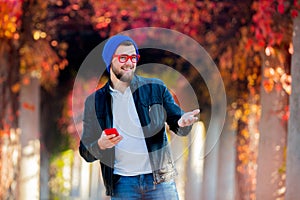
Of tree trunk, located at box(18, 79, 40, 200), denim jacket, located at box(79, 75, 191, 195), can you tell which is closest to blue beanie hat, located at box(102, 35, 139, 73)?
denim jacket, located at box(79, 75, 191, 195)

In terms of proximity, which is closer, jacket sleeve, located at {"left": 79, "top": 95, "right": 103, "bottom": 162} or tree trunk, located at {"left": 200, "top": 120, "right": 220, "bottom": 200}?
jacket sleeve, located at {"left": 79, "top": 95, "right": 103, "bottom": 162}

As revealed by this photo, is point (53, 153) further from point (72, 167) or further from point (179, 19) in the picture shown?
point (179, 19)

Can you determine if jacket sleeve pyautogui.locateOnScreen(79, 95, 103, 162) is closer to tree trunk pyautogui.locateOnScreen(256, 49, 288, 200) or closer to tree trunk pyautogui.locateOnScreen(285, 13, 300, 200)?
tree trunk pyautogui.locateOnScreen(285, 13, 300, 200)

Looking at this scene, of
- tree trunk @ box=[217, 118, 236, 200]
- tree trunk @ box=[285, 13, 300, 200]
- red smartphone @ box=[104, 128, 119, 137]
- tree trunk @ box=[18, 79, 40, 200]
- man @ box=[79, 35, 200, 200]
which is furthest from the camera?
tree trunk @ box=[217, 118, 236, 200]

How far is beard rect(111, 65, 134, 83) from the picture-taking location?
275 centimetres

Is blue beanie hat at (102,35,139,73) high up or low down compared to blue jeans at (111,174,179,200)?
up

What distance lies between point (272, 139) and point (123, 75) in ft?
10.7

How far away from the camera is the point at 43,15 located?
6.65 meters

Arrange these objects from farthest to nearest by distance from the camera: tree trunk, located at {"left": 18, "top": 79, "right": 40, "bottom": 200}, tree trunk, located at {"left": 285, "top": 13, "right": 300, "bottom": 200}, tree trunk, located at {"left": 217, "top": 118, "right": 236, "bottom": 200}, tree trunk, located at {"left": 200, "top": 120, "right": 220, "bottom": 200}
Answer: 1. tree trunk, located at {"left": 200, "top": 120, "right": 220, "bottom": 200}
2. tree trunk, located at {"left": 217, "top": 118, "right": 236, "bottom": 200}
3. tree trunk, located at {"left": 18, "top": 79, "right": 40, "bottom": 200}
4. tree trunk, located at {"left": 285, "top": 13, "right": 300, "bottom": 200}

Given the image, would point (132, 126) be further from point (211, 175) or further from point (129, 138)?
point (211, 175)

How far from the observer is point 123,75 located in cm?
276

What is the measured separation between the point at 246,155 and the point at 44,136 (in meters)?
3.17

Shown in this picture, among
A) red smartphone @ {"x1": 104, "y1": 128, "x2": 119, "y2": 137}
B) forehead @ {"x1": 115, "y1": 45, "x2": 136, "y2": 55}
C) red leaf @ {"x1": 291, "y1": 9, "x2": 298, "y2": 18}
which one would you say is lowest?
red smartphone @ {"x1": 104, "y1": 128, "x2": 119, "y2": 137}

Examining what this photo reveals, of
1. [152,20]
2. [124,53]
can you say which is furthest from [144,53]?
[124,53]
